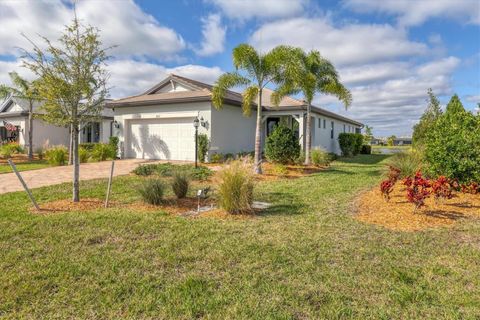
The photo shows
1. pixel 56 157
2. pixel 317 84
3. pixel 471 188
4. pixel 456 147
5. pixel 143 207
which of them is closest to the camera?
pixel 143 207

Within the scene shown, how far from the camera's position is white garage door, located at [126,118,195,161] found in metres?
17.1

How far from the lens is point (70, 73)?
6.68 meters

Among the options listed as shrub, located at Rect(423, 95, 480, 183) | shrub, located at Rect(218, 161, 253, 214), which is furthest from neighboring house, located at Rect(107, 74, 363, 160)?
shrub, located at Rect(218, 161, 253, 214)

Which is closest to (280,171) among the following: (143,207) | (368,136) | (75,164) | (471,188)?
(471,188)

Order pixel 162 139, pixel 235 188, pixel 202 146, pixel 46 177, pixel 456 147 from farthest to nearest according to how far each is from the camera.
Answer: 1. pixel 162 139
2. pixel 202 146
3. pixel 46 177
4. pixel 456 147
5. pixel 235 188

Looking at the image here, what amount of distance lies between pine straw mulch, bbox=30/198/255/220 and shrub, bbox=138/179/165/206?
0.40ft

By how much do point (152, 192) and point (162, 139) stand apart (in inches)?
445

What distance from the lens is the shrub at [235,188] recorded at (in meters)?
6.20

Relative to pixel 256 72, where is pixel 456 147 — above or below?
below

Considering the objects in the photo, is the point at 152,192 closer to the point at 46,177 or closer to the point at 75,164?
the point at 75,164

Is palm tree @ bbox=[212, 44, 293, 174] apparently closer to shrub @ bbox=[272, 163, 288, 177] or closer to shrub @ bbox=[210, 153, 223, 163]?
shrub @ bbox=[272, 163, 288, 177]

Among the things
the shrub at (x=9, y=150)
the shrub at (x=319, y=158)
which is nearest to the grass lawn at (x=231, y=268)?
the shrub at (x=319, y=158)

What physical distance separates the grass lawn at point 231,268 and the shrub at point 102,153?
11.8 metres

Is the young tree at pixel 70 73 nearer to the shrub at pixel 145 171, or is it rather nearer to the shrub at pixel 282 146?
the shrub at pixel 145 171
